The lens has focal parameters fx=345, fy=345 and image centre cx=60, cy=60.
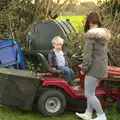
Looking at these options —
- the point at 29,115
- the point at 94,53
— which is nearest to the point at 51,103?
the point at 29,115

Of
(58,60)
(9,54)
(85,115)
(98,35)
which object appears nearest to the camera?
(98,35)

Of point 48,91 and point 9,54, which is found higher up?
point 9,54

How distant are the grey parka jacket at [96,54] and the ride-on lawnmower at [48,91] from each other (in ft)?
2.14

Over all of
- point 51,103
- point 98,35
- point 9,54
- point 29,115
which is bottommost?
point 29,115

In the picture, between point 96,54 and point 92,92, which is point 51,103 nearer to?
point 92,92

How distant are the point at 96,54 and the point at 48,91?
1113mm

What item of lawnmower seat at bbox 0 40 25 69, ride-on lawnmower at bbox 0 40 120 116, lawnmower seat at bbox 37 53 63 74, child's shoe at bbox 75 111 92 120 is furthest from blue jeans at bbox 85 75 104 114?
lawnmower seat at bbox 0 40 25 69

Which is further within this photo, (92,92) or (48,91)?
(48,91)

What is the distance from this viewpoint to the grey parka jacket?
529 cm

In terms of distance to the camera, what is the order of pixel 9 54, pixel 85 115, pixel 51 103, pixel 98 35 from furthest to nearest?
1. pixel 9 54
2. pixel 51 103
3. pixel 85 115
4. pixel 98 35

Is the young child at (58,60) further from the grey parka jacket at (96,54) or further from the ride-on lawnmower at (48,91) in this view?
the grey parka jacket at (96,54)

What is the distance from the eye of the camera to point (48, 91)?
5867mm

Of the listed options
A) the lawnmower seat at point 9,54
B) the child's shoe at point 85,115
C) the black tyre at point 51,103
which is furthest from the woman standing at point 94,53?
the lawnmower seat at point 9,54

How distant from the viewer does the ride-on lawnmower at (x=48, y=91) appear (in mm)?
5805
